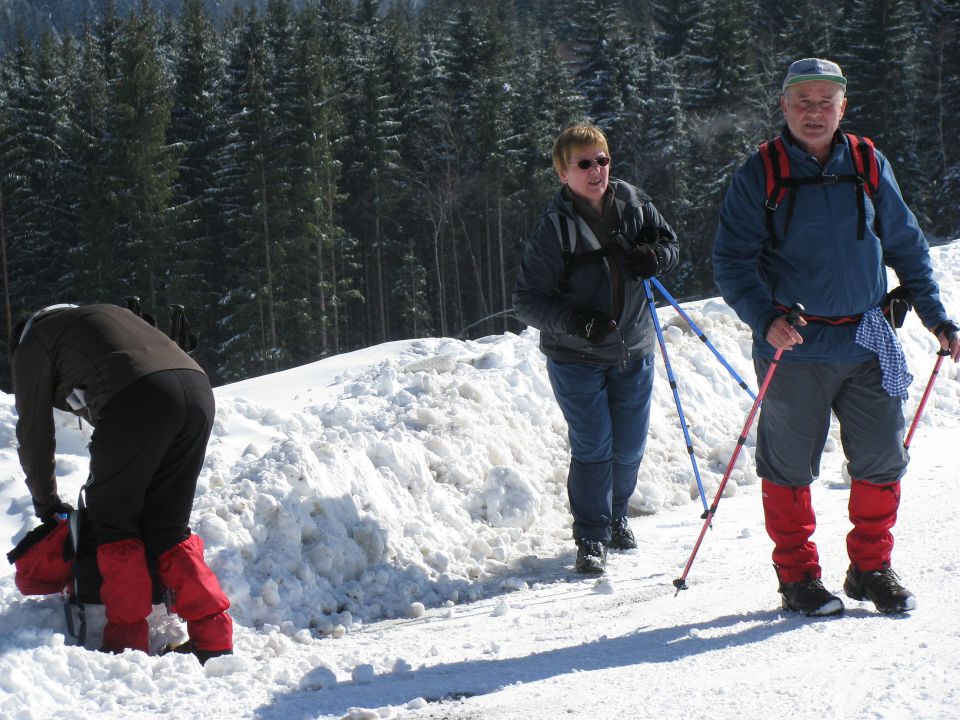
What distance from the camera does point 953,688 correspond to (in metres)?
3.05

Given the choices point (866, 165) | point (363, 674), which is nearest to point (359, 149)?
point (866, 165)

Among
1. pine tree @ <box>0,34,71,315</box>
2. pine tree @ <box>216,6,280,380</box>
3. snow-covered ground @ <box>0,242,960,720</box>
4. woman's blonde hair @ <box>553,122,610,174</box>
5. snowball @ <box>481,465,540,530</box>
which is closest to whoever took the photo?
snow-covered ground @ <box>0,242,960,720</box>

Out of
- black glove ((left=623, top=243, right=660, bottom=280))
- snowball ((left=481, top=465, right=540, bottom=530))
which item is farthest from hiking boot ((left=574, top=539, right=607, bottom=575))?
black glove ((left=623, top=243, right=660, bottom=280))

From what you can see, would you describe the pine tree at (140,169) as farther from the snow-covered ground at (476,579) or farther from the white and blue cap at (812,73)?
the white and blue cap at (812,73)

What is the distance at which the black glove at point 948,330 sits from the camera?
400 centimetres

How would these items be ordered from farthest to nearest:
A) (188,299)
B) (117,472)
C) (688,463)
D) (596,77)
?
(596,77) → (188,299) → (688,463) → (117,472)

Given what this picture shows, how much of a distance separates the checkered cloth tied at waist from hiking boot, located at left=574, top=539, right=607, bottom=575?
1.82m

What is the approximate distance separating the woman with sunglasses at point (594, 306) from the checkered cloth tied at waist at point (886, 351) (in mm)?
1222

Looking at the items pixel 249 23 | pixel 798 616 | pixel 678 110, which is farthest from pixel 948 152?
pixel 798 616

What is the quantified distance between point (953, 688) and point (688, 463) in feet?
12.6

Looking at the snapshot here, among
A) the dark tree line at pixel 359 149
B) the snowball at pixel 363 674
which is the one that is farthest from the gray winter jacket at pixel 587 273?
the dark tree line at pixel 359 149

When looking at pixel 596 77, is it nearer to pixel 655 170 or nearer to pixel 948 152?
pixel 655 170

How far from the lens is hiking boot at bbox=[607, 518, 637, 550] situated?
214 inches

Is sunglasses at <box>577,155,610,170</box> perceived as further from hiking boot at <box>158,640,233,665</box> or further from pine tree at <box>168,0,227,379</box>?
pine tree at <box>168,0,227,379</box>
